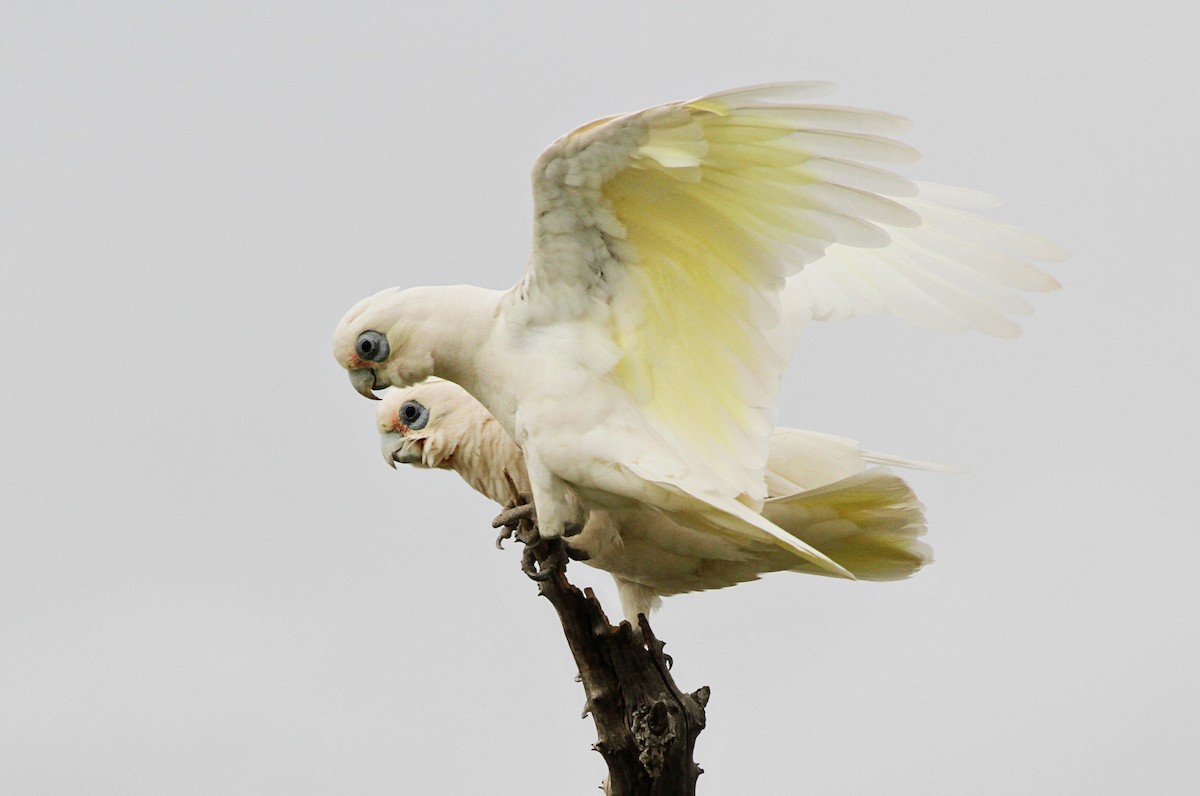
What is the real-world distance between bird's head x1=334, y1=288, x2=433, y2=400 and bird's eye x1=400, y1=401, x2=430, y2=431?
2.25ft

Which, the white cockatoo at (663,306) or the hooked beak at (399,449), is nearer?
the white cockatoo at (663,306)

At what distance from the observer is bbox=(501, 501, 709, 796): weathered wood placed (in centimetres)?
505

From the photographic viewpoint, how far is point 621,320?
185 inches

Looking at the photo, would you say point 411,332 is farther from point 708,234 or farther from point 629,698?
point 629,698

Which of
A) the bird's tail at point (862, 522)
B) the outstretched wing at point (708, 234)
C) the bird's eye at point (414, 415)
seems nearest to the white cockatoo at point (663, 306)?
the outstretched wing at point (708, 234)

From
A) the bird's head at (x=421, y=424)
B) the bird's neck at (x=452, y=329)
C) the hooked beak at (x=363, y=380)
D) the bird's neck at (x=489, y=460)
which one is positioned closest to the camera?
the bird's neck at (x=452, y=329)

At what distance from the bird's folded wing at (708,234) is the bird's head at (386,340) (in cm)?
41

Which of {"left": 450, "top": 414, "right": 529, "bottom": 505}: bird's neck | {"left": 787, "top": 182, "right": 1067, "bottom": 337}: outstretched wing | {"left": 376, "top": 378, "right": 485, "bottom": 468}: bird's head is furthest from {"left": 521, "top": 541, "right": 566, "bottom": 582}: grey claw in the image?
{"left": 787, "top": 182, "right": 1067, "bottom": 337}: outstretched wing

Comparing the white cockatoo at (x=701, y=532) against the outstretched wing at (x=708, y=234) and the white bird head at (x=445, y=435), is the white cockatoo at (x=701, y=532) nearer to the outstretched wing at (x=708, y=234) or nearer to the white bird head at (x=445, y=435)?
the white bird head at (x=445, y=435)

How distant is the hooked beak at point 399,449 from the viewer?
18.6 ft

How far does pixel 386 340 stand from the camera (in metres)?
4.89

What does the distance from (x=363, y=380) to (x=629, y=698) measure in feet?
4.42

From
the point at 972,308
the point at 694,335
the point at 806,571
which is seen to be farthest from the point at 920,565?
the point at 694,335

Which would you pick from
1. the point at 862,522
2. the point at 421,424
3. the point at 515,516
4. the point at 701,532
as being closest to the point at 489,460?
the point at 421,424
